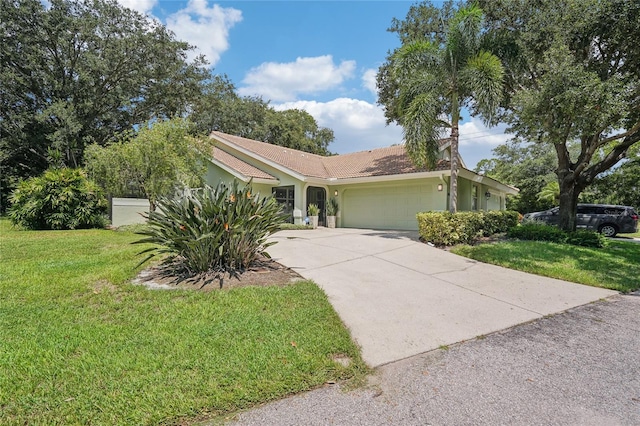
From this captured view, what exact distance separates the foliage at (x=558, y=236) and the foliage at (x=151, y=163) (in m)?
13.6

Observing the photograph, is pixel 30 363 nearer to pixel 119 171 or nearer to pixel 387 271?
pixel 387 271

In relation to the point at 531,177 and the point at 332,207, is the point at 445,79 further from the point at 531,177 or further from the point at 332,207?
the point at 531,177

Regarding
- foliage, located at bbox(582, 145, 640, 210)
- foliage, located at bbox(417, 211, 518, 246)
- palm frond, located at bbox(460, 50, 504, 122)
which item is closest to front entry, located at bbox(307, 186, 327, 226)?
foliage, located at bbox(417, 211, 518, 246)

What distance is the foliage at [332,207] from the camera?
1673 cm

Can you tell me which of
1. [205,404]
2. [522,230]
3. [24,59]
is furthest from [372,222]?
[24,59]

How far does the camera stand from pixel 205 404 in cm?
241

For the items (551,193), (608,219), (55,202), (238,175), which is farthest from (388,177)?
(551,193)

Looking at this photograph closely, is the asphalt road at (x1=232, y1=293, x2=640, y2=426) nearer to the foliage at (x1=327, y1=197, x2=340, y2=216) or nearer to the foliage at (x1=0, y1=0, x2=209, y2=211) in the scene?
the foliage at (x1=327, y1=197, x2=340, y2=216)

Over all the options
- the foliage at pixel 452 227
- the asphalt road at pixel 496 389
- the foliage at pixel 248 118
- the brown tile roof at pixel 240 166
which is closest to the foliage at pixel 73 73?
the foliage at pixel 248 118

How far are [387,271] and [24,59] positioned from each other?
2757cm

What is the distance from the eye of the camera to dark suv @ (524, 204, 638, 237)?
15.2 m

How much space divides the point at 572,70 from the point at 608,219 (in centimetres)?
1121

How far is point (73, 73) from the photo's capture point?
22125 millimetres

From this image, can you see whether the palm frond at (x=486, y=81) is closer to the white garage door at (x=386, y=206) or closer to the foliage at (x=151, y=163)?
the white garage door at (x=386, y=206)
